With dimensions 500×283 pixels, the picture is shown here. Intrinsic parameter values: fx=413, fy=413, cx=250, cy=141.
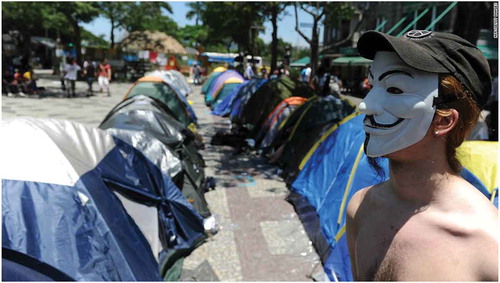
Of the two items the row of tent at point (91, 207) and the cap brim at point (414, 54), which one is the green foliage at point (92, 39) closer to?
the row of tent at point (91, 207)

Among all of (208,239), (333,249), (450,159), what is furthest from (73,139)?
(450,159)

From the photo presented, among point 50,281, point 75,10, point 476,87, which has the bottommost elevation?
point 50,281

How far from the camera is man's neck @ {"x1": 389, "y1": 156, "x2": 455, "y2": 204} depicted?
1286 millimetres

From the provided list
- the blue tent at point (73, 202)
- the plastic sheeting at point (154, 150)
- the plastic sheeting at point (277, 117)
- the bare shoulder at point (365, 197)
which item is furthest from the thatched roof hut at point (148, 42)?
the bare shoulder at point (365, 197)

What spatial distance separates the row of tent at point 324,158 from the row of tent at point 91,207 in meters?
1.38

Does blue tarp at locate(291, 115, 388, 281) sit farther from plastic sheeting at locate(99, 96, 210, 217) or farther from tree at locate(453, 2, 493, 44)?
tree at locate(453, 2, 493, 44)

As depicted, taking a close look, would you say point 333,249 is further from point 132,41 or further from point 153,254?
point 132,41

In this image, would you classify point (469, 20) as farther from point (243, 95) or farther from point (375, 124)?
point (243, 95)

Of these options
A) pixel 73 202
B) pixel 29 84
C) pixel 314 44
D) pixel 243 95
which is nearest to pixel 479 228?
pixel 73 202

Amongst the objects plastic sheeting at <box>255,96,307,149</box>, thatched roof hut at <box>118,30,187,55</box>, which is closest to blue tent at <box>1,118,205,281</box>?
plastic sheeting at <box>255,96,307,149</box>

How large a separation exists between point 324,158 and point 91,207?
328 cm

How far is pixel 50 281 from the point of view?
2.63 m

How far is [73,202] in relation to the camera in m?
3.03

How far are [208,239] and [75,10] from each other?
18.8 m
